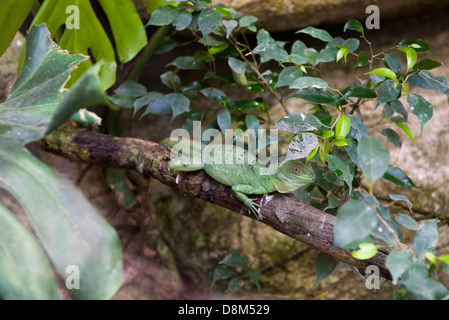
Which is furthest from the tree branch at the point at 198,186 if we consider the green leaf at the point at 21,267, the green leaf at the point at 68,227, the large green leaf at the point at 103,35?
the green leaf at the point at 21,267

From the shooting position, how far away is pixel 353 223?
1.20 meters

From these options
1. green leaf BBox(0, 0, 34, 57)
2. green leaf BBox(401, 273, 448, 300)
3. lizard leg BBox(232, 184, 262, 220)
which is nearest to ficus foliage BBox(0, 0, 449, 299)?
green leaf BBox(401, 273, 448, 300)

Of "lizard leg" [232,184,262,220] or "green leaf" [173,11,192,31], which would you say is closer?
"lizard leg" [232,184,262,220]

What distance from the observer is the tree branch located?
1.74m

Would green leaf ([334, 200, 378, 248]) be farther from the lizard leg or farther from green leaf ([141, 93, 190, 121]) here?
green leaf ([141, 93, 190, 121])

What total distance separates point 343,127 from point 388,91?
0.31 m

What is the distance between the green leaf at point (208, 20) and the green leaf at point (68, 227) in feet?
3.93

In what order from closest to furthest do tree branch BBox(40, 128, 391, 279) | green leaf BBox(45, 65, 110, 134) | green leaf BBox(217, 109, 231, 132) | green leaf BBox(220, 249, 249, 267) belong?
green leaf BBox(45, 65, 110, 134) → tree branch BBox(40, 128, 391, 279) → green leaf BBox(217, 109, 231, 132) → green leaf BBox(220, 249, 249, 267)

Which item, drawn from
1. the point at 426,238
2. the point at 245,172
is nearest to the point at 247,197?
the point at 245,172

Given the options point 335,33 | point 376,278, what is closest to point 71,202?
Result: point 376,278

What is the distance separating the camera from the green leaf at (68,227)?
1.15m

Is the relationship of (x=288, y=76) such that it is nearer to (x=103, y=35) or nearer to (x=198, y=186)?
(x=198, y=186)

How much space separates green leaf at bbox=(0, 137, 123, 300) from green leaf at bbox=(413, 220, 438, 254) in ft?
3.51
